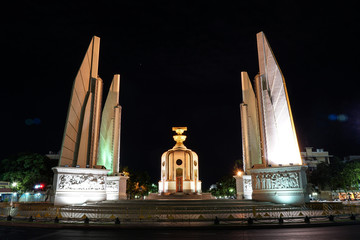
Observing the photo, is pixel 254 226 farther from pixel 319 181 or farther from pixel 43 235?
pixel 319 181

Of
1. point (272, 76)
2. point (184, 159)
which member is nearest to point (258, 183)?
point (272, 76)

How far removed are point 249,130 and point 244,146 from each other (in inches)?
73.6

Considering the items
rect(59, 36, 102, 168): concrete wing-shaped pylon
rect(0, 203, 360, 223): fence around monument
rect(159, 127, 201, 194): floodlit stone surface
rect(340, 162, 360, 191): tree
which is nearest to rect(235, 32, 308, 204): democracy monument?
rect(0, 203, 360, 223): fence around monument

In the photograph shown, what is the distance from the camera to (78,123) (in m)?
21.1

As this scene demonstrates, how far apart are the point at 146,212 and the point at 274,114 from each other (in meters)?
13.4

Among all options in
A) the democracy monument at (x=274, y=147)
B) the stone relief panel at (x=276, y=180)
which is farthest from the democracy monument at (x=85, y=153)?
the democracy monument at (x=274, y=147)

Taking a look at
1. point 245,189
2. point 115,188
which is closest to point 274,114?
point 245,189

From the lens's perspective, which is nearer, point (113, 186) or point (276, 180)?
point (276, 180)

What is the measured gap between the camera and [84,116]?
839 inches

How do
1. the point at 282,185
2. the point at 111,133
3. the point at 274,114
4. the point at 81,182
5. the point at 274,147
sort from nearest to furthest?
the point at 282,185 → the point at 81,182 → the point at 274,147 → the point at 274,114 → the point at 111,133

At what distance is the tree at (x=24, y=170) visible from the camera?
3553cm

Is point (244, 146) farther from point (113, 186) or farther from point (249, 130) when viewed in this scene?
point (113, 186)

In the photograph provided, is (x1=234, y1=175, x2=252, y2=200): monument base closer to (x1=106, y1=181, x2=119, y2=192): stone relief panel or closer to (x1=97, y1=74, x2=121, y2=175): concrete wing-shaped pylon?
(x1=106, y1=181, x2=119, y2=192): stone relief panel

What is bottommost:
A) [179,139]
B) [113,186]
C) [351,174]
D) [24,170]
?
[113,186]
